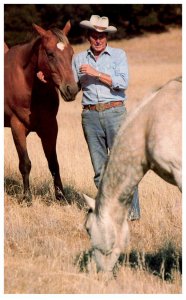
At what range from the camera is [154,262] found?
606 centimetres

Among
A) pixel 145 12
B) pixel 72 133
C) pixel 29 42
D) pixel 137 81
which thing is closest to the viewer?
pixel 29 42

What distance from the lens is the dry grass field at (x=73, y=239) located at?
5301mm

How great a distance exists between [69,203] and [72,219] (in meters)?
1.05

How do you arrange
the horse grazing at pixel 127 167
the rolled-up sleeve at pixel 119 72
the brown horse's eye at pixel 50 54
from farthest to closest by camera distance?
the brown horse's eye at pixel 50 54
the rolled-up sleeve at pixel 119 72
the horse grazing at pixel 127 167

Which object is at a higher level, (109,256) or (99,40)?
(99,40)

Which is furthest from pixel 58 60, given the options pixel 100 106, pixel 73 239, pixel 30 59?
pixel 73 239

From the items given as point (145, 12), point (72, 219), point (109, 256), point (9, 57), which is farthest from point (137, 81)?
point (109, 256)

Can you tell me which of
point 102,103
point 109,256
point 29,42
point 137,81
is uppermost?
point 29,42

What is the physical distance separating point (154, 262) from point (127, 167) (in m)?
1.19

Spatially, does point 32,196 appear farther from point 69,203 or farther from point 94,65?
point 94,65

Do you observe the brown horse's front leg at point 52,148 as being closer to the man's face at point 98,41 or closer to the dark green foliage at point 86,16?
the man's face at point 98,41

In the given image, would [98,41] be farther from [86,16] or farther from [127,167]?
[86,16]

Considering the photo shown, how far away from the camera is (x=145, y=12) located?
140 ft

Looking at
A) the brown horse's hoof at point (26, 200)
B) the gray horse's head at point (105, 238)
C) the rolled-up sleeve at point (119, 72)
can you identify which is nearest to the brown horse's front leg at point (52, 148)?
the brown horse's hoof at point (26, 200)
